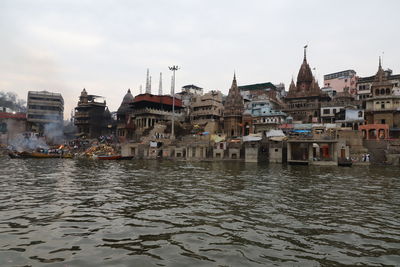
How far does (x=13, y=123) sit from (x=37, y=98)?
12213 mm

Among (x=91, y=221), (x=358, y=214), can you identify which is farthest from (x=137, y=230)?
(x=358, y=214)

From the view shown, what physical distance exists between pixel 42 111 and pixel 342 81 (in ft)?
354

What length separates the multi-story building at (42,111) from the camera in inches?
3661

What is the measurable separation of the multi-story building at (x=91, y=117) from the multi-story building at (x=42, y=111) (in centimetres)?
849

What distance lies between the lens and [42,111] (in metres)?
95.3

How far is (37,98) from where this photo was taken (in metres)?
95.9

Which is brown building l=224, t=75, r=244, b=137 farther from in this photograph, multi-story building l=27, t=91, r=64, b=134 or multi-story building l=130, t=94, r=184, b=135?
multi-story building l=27, t=91, r=64, b=134

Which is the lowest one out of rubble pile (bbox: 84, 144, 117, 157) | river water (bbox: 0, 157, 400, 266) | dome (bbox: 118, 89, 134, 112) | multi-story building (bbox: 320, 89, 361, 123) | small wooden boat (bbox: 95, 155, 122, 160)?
river water (bbox: 0, 157, 400, 266)

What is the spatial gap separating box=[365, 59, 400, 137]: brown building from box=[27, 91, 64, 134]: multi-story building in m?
96.6

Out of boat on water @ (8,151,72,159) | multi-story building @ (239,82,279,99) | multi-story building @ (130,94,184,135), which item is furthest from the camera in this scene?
multi-story building @ (239,82,279,99)

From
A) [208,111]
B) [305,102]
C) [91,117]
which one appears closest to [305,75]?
[305,102]

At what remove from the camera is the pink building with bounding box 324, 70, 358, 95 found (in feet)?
300

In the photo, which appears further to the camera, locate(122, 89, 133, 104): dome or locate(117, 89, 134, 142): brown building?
locate(122, 89, 133, 104): dome

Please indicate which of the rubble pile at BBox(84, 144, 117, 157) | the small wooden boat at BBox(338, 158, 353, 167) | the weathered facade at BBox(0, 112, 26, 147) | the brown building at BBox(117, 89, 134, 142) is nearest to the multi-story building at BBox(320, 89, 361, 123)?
the small wooden boat at BBox(338, 158, 353, 167)
